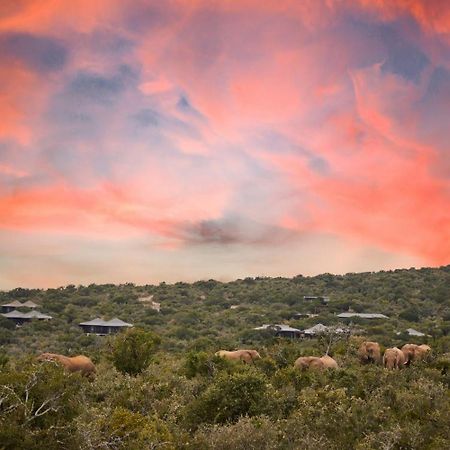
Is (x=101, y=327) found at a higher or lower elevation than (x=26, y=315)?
lower

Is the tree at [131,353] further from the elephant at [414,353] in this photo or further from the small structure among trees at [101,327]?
the small structure among trees at [101,327]

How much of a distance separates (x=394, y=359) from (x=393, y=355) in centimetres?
43

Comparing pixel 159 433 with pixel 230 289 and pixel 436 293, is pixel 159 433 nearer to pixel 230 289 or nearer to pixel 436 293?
pixel 436 293

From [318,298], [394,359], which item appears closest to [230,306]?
[318,298]

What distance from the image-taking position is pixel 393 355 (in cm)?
5059

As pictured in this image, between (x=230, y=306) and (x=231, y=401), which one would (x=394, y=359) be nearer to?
(x=231, y=401)

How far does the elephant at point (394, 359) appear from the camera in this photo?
49875 millimetres

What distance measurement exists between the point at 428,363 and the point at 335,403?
77.5ft

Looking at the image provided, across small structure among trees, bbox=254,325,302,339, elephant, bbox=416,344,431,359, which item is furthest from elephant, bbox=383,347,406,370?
small structure among trees, bbox=254,325,302,339

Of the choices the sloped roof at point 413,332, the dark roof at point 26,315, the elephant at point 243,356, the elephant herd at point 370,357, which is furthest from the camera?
the dark roof at point 26,315

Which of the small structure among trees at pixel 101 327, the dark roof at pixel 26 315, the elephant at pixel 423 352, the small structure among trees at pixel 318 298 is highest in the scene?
the small structure among trees at pixel 318 298

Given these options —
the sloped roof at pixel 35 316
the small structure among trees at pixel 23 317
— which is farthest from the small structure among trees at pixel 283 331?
the small structure among trees at pixel 23 317

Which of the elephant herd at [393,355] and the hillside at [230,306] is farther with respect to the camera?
the hillside at [230,306]

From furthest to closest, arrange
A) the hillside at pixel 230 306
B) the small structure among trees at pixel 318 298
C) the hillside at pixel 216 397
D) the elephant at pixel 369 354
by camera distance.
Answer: the small structure among trees at pixel 318 298 → the hillside at pixel 230 306 → the elephant at pixel 369 354 → the hillside at pixel 216 397
